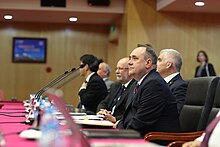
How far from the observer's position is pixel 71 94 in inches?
513

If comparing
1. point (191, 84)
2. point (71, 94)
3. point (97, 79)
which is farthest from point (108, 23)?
point (191, 84)

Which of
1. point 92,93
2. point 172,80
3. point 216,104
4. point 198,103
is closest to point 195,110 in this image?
point 198,103

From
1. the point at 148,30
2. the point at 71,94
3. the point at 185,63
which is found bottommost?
the point at 71,94

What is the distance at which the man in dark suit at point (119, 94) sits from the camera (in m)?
4.68

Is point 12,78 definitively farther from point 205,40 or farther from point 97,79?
point 97,79

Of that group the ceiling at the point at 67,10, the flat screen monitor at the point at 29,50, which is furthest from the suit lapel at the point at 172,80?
the flat screen monitor at the point at 29,50

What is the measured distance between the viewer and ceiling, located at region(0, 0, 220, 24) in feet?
30.3

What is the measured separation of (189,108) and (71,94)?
30.6 ft

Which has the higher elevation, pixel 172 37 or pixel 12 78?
pixel 172 37

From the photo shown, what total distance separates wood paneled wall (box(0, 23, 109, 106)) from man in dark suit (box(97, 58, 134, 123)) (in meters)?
7.19

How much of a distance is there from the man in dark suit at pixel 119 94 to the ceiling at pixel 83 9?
135 inches

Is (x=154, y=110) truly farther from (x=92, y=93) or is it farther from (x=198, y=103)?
(x=92, y=93)

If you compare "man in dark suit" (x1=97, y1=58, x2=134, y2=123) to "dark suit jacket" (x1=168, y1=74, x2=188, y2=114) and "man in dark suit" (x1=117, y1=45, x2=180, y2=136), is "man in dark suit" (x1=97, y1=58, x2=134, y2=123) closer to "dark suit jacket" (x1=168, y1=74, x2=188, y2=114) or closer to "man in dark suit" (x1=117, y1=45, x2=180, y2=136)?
"dark suit jacket" (x1=168, y1=74, x2=188, y2=114)

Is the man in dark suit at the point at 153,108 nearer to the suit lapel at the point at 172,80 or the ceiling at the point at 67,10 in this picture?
the suit lapel at the point at 172,80
